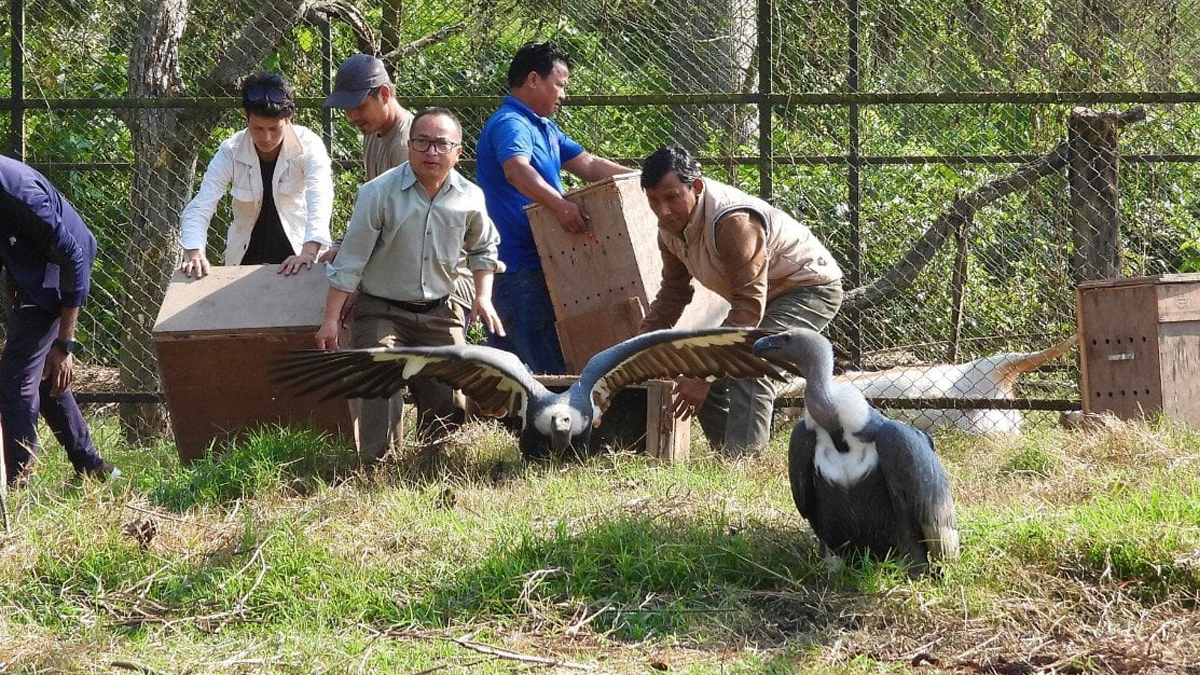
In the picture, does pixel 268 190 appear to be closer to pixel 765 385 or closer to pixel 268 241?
pixel 268 241

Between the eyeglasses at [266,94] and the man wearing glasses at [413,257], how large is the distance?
707 mm

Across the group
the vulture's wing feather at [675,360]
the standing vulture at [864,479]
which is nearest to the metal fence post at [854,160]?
the vulture's wing feather at [675,360]

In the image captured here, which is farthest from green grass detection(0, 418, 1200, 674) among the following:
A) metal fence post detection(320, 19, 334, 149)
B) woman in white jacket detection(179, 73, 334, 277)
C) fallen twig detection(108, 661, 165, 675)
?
metal fence post detection(320, 19, 334, 149)

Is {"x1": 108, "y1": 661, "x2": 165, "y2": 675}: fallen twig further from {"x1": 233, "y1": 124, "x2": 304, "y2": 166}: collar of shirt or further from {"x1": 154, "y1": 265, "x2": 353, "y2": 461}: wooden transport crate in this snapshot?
{"x1": 233, "y1": 124, "x2": 304, "y2": 166}: collar of shirt

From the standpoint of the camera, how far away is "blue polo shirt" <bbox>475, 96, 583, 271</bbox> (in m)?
6.95

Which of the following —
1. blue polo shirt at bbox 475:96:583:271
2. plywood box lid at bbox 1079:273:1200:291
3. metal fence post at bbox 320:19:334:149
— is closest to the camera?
plywood box lid at bbox 1079:273:1200:291

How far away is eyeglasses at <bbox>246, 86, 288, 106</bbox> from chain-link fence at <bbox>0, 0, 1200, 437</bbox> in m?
1.12

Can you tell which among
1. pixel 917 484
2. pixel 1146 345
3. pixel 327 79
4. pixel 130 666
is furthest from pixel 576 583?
pixel 327 79

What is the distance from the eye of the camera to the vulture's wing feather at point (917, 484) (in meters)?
4.38

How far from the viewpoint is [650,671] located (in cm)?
396

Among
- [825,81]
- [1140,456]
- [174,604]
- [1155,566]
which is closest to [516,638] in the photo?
[174,604]

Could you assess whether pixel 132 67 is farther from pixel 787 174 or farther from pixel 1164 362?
pixel 1164 362

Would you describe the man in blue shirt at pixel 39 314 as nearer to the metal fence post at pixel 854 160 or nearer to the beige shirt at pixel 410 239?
the beige shirt at pixel 410 239

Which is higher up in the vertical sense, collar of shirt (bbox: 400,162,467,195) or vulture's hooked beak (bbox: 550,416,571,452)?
collar of shirt (bbox: 400,162,467,195)
